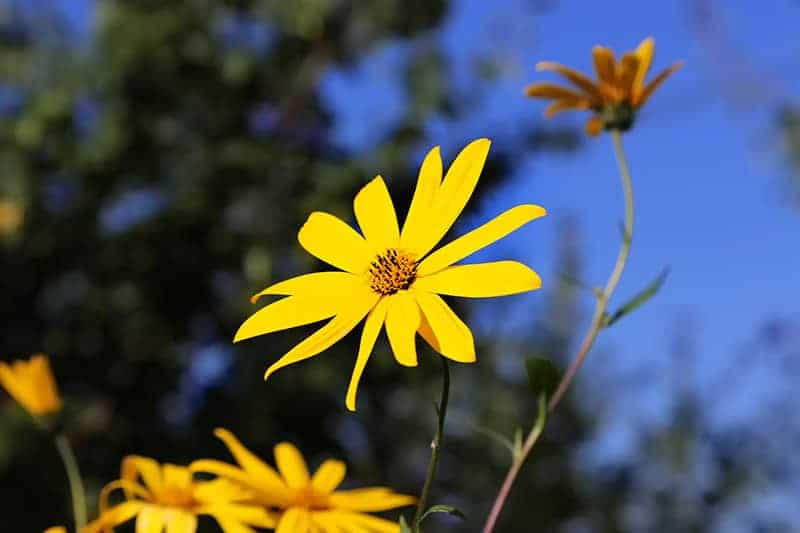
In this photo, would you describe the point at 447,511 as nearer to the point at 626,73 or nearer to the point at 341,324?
the point at 341,324

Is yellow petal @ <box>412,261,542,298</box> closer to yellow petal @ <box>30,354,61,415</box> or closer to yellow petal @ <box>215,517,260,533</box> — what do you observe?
yellow petal @ <box>215,517,260,533</box>

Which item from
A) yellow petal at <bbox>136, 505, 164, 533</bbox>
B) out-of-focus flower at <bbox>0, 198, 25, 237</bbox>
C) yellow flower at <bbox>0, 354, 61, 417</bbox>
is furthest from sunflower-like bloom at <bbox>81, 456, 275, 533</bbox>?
out-of-focus flower at <bbox>0, 198, 25, 237</bbox>

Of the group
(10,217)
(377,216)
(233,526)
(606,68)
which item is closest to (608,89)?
(606,68)

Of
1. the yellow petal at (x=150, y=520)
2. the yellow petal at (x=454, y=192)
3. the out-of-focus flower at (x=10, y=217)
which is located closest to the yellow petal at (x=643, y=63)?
the yellow petal at (x=454, y=192)

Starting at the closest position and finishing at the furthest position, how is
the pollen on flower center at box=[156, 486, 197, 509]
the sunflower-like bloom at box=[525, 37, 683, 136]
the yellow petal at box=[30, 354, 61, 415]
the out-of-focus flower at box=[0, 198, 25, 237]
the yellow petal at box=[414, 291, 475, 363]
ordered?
the yellow petal at box=[414, 291, 475, 363], the pollen on flower center at box=[156, 486, 197, 509], the sunflower-like bloom at box=[525, 37, 683, 136], the yellow petal at box=[30, 354, 61, 415], the out-of-focus flower at box=[0, 198, 25, 237]

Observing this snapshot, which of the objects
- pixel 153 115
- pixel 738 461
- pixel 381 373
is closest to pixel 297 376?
pixel 381 373


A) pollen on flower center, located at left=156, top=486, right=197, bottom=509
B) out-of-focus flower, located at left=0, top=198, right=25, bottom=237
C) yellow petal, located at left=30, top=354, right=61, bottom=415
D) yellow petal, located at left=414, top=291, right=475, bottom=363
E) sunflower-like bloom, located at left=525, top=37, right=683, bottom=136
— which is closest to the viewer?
yellow petal, located at left=414, top=291, right=475, bottom=363
